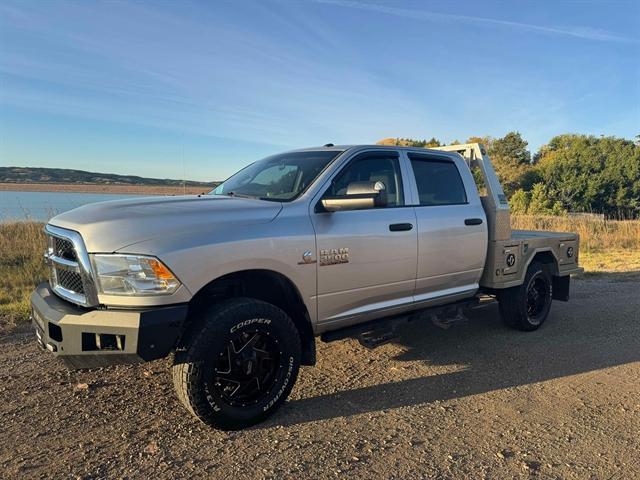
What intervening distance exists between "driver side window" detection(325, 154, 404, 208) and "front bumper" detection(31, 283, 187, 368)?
5.79ft

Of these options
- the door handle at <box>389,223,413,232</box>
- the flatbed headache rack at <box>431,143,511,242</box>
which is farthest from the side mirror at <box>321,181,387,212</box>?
the flatbed headache rack at <box>431,143,511,242</box>

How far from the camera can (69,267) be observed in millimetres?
3260

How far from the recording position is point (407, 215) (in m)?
4.39

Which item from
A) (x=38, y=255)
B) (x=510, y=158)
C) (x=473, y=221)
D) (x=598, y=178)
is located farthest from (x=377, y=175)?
(x=510, y=158)

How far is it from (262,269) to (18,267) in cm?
691

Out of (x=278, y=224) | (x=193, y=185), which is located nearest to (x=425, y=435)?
(x=278, y=224)

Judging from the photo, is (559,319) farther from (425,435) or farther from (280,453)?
(280,453)

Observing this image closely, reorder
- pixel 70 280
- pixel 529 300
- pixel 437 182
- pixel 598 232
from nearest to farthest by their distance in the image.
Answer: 1. pixel 70 280
2. pixel 437 182
3. pixel 529 300
4. pixel 598 232

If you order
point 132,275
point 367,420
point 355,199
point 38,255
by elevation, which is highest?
point 355,199

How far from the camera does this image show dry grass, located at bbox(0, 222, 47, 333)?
6008 millimetres

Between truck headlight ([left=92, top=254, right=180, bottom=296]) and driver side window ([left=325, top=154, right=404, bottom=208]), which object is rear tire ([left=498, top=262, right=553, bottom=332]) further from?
truck headlight ([left=92, top=254, right=180, bottom=296])

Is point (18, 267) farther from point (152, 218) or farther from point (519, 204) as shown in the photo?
point (519, 204)

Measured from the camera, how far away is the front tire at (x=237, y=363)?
3.15 m

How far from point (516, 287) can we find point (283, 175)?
127 inches
